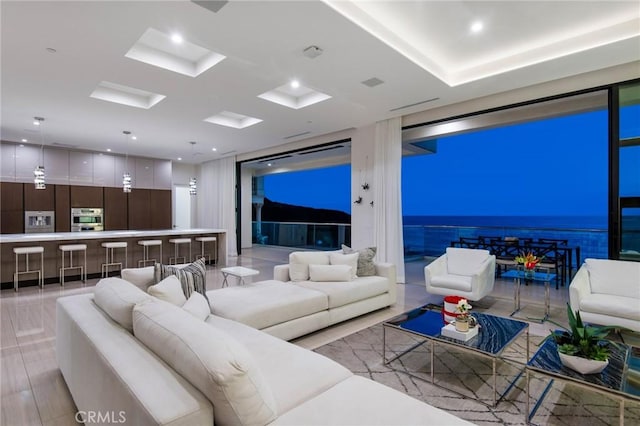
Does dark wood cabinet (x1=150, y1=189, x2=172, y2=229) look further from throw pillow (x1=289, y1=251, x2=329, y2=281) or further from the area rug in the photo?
the area rug

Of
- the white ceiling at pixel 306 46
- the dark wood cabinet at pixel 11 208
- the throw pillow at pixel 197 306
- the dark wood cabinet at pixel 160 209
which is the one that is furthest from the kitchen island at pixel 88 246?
the throw pillow at pixel 197 306

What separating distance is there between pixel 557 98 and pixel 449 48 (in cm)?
187

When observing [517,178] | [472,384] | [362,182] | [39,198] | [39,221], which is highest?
[517,178]

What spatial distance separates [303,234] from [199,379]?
32.0 ft

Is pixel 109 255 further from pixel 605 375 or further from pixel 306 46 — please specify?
pixel 605 375

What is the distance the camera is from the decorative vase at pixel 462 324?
8.43 ft

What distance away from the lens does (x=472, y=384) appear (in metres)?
2.55

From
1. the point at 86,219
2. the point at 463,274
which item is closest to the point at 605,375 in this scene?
the point at 463,274

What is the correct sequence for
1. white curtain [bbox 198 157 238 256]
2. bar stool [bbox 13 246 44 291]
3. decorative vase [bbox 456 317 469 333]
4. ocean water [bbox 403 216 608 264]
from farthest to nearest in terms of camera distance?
white curtain [bbox 198 157 238 256], ocean water [bbox 403 216 608 264], bar stool [bbox 13 246 44 291], decorative vase [bbox 456 317 469 333]

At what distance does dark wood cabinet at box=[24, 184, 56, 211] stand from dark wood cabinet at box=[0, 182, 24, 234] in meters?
0.11

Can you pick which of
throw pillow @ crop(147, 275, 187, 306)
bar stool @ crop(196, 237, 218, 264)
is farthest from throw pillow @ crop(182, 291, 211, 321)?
bar stool @ crop(196, 237, 218, 264)

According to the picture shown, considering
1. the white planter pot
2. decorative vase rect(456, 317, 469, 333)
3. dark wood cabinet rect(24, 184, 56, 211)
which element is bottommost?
the white planter pot

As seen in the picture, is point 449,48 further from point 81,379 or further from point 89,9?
point 81,379

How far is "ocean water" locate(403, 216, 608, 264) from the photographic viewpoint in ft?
21.1
